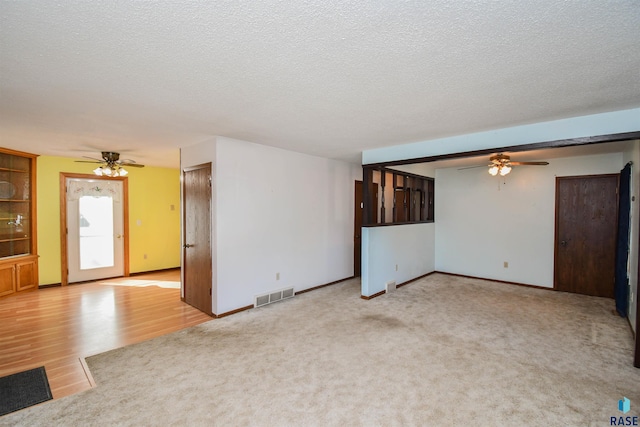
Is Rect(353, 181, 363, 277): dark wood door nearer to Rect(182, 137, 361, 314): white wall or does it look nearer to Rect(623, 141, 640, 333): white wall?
Rect(182, 137, 361, 314): white wall

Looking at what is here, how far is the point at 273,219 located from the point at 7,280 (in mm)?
4443

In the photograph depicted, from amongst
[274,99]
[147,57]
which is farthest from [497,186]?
[147,57]

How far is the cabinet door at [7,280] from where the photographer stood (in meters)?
4.72

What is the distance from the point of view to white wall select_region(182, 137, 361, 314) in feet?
13.2

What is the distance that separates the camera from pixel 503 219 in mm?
5867

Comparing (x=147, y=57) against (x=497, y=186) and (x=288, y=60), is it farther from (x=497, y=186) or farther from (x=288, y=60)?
(x=497, y=186)

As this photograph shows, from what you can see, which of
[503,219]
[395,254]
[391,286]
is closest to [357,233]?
[395,254]

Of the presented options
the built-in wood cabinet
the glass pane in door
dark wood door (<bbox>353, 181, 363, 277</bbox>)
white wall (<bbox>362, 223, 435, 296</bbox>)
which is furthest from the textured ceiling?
dark wood door (<bbox>353, 181, 363, 277</bbox>)

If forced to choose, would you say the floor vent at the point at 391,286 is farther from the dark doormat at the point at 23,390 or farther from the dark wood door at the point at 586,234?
the dark doormat at the point at 23,390

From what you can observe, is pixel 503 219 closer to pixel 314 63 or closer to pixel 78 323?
pixel 314 63

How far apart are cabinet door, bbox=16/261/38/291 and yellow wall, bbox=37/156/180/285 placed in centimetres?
15

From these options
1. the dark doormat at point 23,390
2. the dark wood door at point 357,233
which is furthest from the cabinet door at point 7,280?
the dark wood door at point 357,233

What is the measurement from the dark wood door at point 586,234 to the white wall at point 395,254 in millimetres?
2264

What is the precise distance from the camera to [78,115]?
300cm
